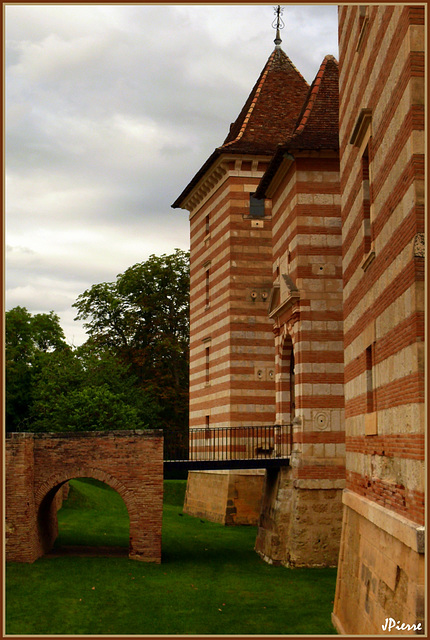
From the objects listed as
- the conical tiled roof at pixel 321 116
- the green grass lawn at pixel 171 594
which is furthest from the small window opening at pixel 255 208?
the green grass lawn at pixel 171 594

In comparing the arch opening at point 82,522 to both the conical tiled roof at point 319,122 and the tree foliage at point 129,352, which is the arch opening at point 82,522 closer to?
the tree foliage at point 129,352

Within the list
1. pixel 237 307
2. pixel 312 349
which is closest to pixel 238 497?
pixel 237 307

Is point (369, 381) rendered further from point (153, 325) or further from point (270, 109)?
point (153, 325)

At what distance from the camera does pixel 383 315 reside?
1176 centimetres

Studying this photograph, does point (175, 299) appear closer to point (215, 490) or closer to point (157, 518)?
point (215, 490)

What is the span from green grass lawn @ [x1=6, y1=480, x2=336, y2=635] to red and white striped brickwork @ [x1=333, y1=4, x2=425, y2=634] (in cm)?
208

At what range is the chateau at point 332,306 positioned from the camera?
10125 millimetres

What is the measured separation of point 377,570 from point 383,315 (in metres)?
3.62

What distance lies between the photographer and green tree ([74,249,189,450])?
49.7 meters

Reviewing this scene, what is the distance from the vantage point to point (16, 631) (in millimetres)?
16406

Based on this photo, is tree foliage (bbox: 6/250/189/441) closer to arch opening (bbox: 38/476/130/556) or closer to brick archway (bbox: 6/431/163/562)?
arch opening (bbox: 38/476/130/556)

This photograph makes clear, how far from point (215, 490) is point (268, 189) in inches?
510

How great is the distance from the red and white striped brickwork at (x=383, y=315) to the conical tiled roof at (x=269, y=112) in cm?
1667

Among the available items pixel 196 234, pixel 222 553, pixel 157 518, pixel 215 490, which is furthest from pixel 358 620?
pixel 196 234
